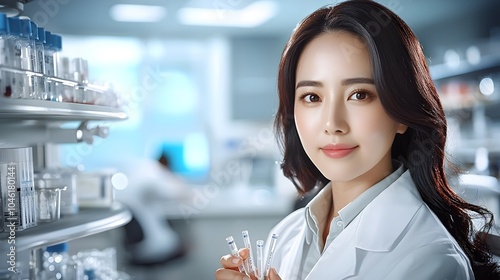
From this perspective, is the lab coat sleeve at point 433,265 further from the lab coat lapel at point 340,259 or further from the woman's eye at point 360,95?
the woman's eye at point 360,95

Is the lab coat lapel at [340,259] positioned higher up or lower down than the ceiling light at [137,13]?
lower down

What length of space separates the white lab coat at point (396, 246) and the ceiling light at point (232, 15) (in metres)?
4.22

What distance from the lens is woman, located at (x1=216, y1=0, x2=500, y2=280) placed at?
117cm

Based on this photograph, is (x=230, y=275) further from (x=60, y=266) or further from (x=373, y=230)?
(x=60, y=266)

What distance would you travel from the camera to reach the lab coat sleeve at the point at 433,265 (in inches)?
41.8

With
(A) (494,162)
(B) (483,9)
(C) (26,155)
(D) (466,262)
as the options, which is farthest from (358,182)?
(B) (483,9)

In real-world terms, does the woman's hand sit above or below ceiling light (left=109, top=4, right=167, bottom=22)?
below

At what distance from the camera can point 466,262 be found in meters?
1.13

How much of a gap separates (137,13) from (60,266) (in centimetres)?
453

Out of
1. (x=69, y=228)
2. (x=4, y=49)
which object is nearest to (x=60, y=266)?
(x=69, y=228)

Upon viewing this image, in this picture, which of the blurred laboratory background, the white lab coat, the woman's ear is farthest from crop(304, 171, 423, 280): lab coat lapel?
the blurred laboratory background

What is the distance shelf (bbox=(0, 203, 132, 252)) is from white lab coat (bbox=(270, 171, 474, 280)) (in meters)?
0.57

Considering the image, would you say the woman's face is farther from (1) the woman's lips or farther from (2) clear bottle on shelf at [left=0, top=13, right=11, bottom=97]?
(2) clear bottle on shelf at [left=0, top=13, right=11, bottom=97]

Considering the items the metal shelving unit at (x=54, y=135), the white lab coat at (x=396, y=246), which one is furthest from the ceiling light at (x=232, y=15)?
the white lab coat at (x=396, y=246)
